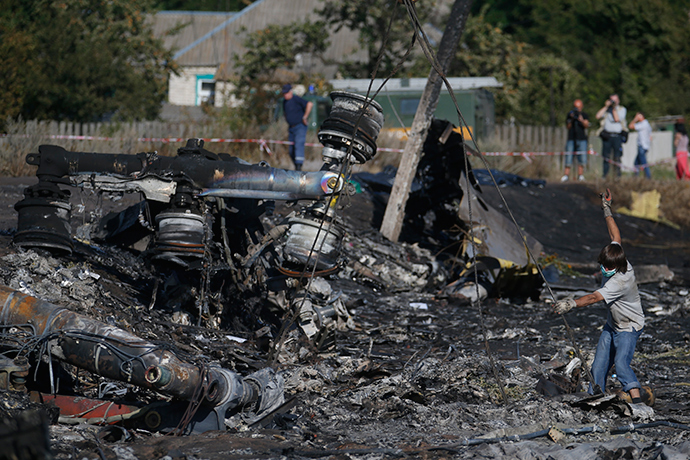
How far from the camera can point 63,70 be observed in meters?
18.5

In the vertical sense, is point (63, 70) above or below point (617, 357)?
above

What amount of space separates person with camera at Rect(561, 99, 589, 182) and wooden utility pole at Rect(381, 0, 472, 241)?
7.52 meters

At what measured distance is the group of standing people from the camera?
1834 cm

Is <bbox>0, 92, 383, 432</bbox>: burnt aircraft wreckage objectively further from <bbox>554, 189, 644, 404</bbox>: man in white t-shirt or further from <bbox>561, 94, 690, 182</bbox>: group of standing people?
<bbox>561, 94, 690, 182</bbox>: group of standing people

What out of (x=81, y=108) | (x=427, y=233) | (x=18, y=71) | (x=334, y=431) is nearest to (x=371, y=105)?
(x=334, y=431)

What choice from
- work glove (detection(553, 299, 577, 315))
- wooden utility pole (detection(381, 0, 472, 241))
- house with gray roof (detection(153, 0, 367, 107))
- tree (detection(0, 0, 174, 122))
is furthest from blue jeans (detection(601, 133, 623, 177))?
house with gray roof (detection(153, 0, 367, 107))

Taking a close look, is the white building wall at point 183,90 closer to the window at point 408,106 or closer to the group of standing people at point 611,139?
the window at point 408,106

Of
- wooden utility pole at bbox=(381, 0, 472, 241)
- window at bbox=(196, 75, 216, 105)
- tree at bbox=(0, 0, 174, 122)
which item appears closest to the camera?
wooden utility pole at bbox=(381, 0, 472, 241)

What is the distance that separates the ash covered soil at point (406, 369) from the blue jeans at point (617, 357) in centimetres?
26

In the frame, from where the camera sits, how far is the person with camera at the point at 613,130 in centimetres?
1817

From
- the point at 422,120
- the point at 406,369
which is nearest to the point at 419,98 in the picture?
the point at 422,120

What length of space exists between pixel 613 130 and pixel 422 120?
8442mm

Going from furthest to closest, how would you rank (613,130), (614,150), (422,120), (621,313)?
(614,150), (613,130), (422,120), (621,313)

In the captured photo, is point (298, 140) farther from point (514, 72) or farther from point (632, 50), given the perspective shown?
point (632, 50)
